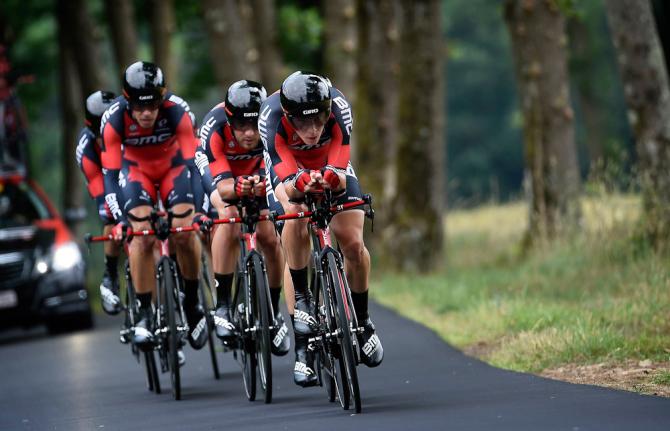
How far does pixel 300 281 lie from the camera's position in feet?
31.7

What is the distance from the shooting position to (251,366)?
33.5 ft

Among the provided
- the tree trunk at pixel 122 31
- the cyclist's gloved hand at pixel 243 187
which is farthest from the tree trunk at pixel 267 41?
the cyclist's gloved hand at pixel 243 187

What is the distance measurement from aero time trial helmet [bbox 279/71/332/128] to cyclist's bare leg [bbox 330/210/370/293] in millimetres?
645

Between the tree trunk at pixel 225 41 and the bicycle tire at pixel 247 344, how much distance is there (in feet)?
42.8

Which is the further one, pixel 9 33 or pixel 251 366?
pixel 9 33

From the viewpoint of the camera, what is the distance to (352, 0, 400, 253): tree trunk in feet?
86.8

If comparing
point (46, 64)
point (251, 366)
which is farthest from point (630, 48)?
point (46, 64)

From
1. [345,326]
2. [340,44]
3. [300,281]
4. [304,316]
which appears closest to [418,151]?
[340,44]

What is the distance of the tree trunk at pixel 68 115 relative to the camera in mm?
33134

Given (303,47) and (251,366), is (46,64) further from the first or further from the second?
(251,366)

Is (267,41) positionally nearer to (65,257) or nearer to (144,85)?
(65,257)

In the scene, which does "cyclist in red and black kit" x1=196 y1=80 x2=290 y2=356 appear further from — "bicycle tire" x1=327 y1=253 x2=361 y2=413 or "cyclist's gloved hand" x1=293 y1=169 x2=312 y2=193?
"cyclist's gloved hand" x1=293 y1=169 x2=312 y2=193

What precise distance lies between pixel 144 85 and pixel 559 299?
4.94 meters

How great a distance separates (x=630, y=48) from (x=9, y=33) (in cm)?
A: 1867
